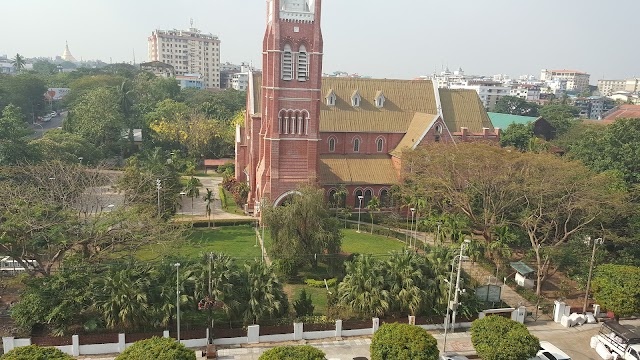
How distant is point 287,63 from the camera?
35188 millimetres

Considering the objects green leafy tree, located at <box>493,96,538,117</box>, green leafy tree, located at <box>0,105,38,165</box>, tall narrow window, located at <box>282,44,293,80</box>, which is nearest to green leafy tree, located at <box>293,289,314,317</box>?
tall narrow window, located at <box>282,44,293,80</box>

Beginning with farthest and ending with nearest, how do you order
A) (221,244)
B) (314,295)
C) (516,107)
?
1. (516,107)
2. (221,244)
3. (314,295)

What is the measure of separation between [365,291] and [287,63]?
763 inches

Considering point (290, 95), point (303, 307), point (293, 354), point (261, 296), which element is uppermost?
point (290, 95)

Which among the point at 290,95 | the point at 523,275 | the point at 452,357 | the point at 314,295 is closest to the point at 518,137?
the point at 523,275

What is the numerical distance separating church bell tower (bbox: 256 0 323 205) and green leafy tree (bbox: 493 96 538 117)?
80165mm

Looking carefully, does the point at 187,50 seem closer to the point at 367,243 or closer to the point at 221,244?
the point at 221,244

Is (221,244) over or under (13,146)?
under

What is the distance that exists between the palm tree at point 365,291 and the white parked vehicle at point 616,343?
9591 mm

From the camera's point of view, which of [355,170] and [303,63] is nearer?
[303,63]

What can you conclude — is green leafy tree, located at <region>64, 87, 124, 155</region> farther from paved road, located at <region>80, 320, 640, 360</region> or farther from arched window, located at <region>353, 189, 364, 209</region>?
paved road, located at <region>80, 320, 640, 360</region>

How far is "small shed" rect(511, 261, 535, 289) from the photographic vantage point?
27.5 metres

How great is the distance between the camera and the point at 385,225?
38.5 meters

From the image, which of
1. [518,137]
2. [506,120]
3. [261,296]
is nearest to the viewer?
[261,296]
